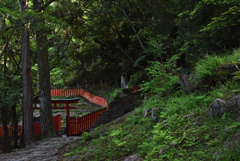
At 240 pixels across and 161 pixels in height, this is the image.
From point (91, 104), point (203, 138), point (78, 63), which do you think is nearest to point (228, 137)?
point (203, 138)

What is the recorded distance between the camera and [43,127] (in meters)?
12.5

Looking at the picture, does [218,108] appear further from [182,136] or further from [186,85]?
[186,85]

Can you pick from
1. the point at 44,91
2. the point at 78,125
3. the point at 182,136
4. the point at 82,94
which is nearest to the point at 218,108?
the point at 182,136

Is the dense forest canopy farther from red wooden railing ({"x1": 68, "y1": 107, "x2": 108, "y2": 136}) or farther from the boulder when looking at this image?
the boulder

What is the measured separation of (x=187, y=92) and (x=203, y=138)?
3.16 meters

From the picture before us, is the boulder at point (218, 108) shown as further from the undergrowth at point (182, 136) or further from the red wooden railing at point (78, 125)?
the red wooden railing at point (78, 125)

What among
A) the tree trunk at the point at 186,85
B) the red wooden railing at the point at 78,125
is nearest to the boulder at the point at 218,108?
the tree trunk at the point at 186,85

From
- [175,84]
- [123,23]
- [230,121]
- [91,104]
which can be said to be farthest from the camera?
[91,104]

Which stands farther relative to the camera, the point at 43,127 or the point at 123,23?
the point at 123,23

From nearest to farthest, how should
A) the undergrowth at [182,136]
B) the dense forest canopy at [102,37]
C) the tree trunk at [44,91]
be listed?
1. the undergrowth at [182,136]
2. the tree trunk at [44,91]
3. the dense forest canopy at [102,37]

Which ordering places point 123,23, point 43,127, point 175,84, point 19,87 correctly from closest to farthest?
point 175,84
point 43,127
point 19,87
point 123,23

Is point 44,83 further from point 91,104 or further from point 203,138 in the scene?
point 91,104

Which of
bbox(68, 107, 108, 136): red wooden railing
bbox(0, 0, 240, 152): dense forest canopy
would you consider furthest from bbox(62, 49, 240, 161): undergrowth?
bbox(68, 107, 108, 136): red wooden railing

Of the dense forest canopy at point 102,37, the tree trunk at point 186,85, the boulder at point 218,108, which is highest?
the dense forest canopy at point 102,37
